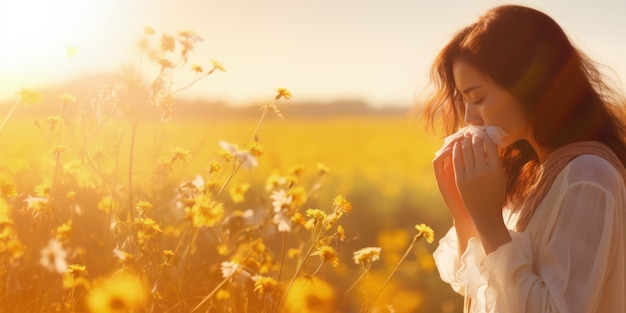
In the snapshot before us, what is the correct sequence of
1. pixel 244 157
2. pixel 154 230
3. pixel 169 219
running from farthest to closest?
pixel 169 219 → pixel 154 230 → pixel 244 157

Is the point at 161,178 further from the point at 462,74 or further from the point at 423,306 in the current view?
the point at 423,306

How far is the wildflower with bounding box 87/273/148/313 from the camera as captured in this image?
2.27 meters

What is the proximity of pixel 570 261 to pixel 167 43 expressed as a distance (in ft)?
4.21

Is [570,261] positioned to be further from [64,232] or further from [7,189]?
[7,189]

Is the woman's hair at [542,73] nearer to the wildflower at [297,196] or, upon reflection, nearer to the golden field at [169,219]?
the golden field at [169,219]

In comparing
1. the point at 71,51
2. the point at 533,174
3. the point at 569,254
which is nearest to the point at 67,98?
the point at 71,51

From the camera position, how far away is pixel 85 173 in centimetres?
286

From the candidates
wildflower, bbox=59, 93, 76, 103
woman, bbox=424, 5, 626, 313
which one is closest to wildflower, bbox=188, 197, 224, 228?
wildflower, bbox=59, 93, 76, 103

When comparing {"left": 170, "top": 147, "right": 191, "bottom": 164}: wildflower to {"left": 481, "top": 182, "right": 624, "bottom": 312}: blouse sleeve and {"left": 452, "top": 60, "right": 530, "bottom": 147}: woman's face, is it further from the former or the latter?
{"left": 481, "top": 182, "right": 624, "bottom": 312}: blouse sleeve

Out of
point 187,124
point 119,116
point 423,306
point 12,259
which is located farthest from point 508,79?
point 187,124

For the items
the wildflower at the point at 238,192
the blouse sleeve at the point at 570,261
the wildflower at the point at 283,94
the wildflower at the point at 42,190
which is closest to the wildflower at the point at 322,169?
the wildflower at the point at 238,192

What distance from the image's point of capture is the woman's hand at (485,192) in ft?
6.65

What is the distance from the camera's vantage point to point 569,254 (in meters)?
1.98

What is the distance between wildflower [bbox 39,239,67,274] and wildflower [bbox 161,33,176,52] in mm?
690
